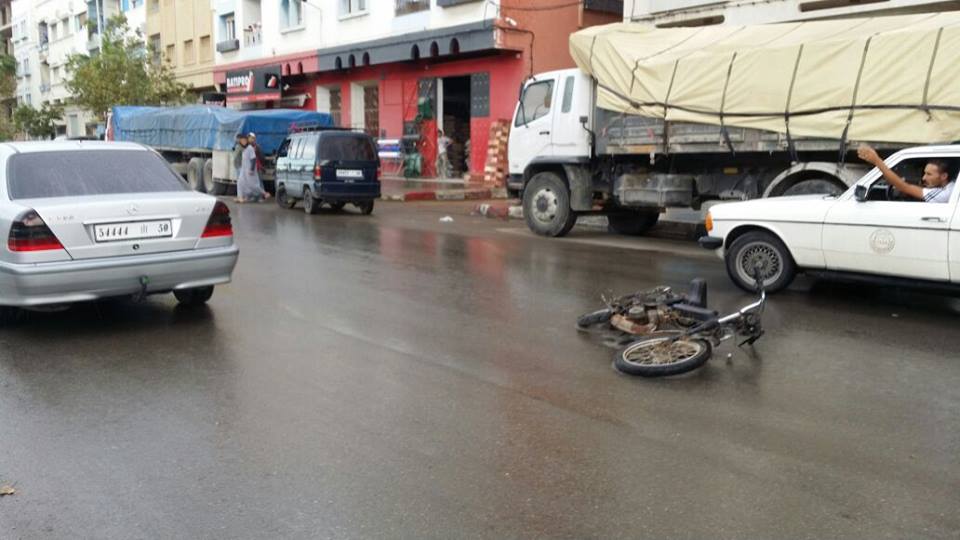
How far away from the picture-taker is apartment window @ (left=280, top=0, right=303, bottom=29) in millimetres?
34000

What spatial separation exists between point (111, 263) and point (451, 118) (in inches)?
910

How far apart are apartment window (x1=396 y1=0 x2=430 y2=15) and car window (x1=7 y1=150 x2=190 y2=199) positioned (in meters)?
21.4

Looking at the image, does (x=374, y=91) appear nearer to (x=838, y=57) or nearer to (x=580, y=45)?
(x=580, y=45)

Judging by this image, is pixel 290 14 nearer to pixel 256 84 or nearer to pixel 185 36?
pixel 256 84

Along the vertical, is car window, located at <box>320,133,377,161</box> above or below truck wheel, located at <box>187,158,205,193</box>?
above

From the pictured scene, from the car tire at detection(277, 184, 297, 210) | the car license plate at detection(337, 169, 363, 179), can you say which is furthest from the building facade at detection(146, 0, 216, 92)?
the car license plate at detection(337, 169, 363, 179)

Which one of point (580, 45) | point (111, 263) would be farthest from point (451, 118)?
point (111, 263)

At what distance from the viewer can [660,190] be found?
12.2m

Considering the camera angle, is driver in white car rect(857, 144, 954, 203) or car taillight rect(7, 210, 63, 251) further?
driver in white car rect(857, 144, 954, 203)

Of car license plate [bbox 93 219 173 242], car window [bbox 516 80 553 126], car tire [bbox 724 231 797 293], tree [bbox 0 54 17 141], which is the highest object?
tree [bbox 0 54 17 141]

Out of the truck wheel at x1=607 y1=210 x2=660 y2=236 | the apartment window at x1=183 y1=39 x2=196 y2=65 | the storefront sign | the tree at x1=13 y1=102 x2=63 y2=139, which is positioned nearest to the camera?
the truck wheel at x1=607 y1=210 x2=660 y2=236

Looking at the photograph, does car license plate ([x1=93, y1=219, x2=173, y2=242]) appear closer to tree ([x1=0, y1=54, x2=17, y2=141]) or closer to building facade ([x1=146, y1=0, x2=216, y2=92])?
building facade ([x1=146, y1=0, x2=216, y2=92])

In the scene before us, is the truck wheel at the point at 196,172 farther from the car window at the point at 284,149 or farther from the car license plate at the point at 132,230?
the car license plate at the point at 132,230

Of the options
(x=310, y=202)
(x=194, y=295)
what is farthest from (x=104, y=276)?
(x=310, y=202)
